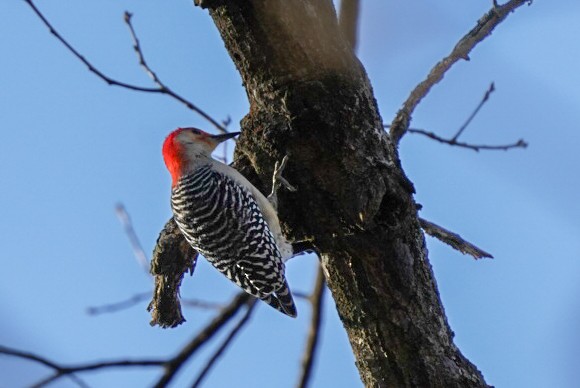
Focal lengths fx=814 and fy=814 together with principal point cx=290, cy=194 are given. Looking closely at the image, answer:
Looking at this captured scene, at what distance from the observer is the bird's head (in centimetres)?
710

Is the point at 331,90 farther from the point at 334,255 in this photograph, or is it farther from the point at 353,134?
the point at 334,255

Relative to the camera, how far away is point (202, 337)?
564 cm

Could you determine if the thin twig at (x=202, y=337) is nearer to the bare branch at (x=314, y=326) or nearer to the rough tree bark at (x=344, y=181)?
the bare branch at (x=314, y=326)

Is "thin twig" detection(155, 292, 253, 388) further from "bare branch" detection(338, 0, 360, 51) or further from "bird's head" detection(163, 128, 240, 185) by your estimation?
"bare branch" detection(338, 0, 360, 51)

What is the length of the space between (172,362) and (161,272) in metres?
0.58

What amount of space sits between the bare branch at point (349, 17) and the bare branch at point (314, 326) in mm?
2003

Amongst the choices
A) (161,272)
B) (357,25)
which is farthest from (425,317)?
(357,25)

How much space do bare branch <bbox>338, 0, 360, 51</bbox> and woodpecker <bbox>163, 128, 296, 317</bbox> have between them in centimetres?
119

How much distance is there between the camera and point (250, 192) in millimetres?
5777

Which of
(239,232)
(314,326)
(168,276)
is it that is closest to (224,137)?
(239,232)

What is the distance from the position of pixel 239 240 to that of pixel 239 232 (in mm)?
60

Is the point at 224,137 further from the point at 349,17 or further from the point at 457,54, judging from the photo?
the point at 457,54

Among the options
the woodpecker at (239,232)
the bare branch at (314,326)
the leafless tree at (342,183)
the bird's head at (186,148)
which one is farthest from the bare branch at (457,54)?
the bird's head at (186,148)

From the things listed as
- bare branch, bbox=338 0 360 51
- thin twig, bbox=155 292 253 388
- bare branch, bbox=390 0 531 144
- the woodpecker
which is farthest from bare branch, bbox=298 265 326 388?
bare branch, bbox=338 0 360 51
